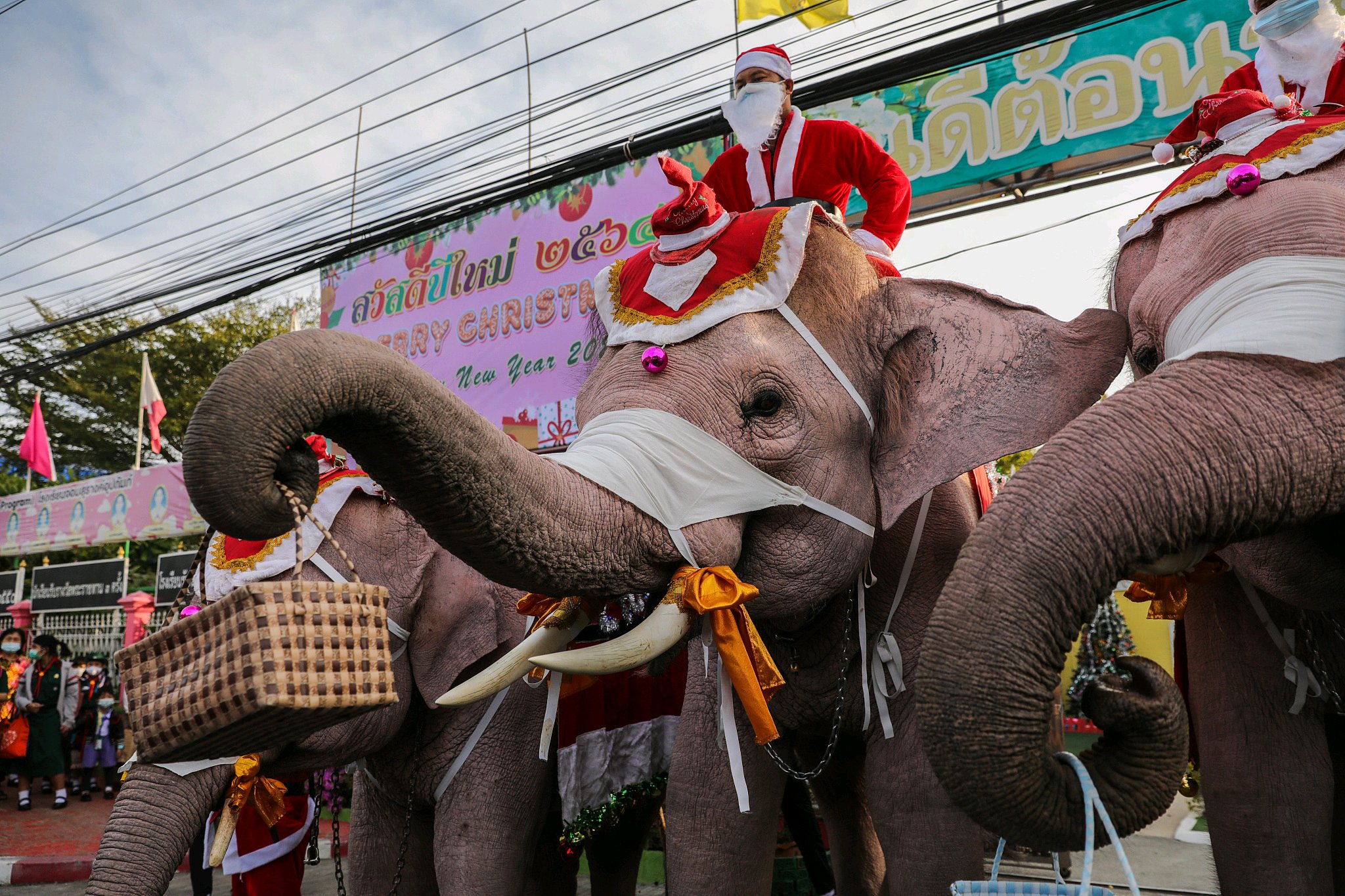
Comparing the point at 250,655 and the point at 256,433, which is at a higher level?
the point at 256,433

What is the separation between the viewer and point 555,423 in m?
7.09

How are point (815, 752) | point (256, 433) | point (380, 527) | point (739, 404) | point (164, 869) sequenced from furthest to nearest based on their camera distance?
1. point (380, 527)
2. point (815, 752)
3. point (164, 869)
4. point (739, 404)
5. point (256, 433)

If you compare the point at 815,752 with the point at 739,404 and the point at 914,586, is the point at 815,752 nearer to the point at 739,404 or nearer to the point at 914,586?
the point at 914,586

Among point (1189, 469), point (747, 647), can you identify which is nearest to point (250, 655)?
point (747, 647)

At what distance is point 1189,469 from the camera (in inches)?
65.6

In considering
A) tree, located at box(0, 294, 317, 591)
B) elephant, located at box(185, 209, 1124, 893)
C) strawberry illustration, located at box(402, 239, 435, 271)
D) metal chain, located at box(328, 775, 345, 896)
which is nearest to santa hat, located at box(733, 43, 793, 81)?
elephant, located at box(185, 209, 1124, 893)

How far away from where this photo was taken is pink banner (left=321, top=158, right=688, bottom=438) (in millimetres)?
7074

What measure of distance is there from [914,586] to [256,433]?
5.98 feet

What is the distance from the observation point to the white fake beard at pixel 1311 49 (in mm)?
2738

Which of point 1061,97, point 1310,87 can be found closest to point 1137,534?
point 1310,87

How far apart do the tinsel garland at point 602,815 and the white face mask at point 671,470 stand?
51.2 inches

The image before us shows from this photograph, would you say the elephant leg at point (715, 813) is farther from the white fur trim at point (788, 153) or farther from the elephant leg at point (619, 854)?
the white fur trim at point (788, 153)

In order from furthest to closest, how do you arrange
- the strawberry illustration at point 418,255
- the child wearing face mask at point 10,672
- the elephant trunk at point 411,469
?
the child wearing face mask at point 10,672
the strawberry illustration at point 418,255
the elephant trunk at point 411,469

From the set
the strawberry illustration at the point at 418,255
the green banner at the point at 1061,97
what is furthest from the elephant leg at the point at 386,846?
the strawberry illustration at the point at 418,255
